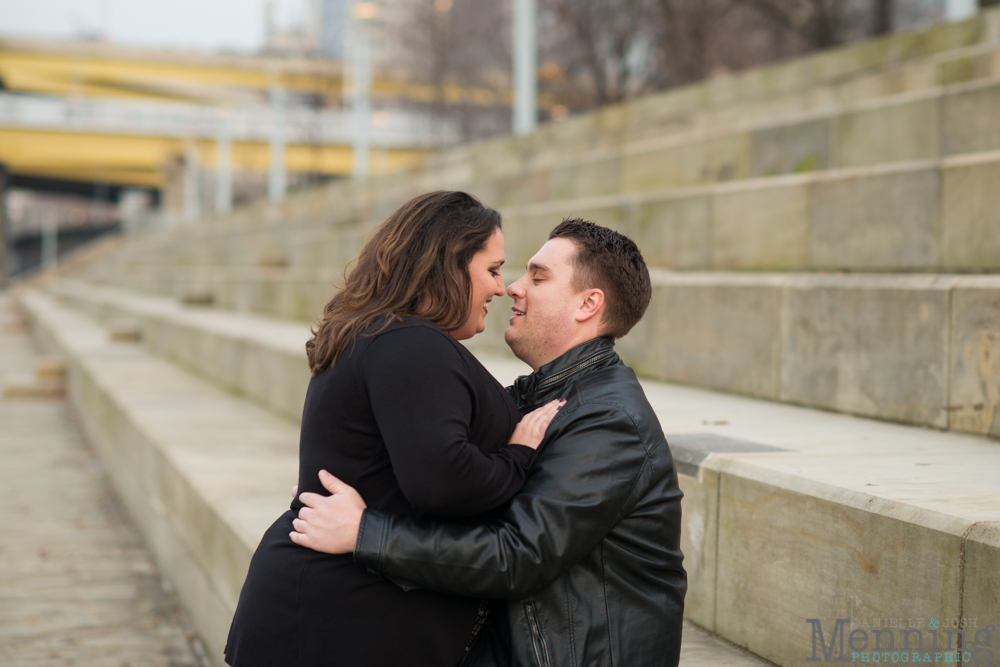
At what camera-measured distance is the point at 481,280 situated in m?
2.41

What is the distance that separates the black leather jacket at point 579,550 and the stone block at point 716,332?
253cm

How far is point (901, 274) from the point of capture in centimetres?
454

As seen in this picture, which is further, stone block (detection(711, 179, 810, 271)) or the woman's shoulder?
stone block (detection(711, 179, 810, 271))

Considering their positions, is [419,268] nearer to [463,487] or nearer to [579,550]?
[463,487]

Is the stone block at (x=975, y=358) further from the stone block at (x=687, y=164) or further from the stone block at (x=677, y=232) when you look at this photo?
the stone block at (x=687, y=164)

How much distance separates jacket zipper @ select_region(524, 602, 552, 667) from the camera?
2158mm

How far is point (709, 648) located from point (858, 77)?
635 cm

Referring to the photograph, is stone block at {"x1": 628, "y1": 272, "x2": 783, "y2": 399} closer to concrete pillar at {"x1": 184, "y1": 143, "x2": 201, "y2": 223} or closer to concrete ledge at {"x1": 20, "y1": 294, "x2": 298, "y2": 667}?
concrete ledge at {"x1": 20, "y1": 294, "x2": 298, "y2": 667}

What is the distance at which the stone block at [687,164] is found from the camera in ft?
23.2

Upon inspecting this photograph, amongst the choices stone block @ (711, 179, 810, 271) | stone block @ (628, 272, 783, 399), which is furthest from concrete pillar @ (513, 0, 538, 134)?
stone block @ (628, 272, 783, 399)

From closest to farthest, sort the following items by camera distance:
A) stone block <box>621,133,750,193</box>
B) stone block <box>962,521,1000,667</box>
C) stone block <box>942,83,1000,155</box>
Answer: stone block <box>962,521,1000,667</box>
stone block <box>942,83,1000,155</box>
stone block <box>621,133,750,193</box>

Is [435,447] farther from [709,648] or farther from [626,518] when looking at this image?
[709,648]

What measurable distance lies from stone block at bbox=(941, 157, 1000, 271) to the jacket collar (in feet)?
8.18

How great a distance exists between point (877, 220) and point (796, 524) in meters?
2.56
